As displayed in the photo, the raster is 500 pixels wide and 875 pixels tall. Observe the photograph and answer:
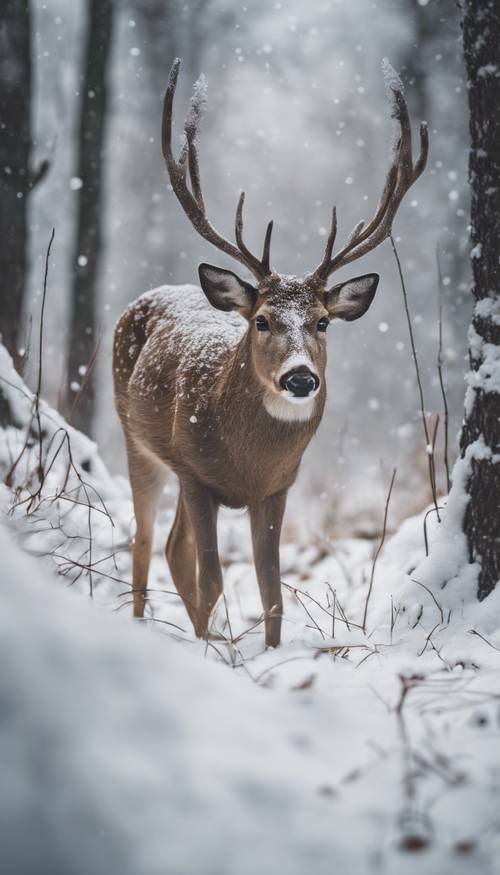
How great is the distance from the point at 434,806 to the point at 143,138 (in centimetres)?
1358

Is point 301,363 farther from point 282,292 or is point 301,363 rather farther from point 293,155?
point 293,155

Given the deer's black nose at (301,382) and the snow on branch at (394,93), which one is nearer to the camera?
the deer's black nose at (301,382)

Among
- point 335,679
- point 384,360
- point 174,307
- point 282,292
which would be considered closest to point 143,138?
point 384,360

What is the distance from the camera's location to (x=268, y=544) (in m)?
3.66

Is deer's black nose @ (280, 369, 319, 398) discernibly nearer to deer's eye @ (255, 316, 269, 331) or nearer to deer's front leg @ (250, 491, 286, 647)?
deer's eye @ (255, 316, 269, 331)

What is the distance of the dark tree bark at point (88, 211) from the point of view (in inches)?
335

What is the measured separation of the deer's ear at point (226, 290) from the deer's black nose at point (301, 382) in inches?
24.9

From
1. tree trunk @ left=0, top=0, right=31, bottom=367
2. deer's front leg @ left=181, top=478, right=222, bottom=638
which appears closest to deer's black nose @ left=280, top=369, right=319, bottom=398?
deer's front leg @ left=181, top=478, right=222, bottom=638

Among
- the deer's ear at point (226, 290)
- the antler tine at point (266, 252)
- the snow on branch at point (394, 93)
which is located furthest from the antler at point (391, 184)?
the deer's ear at point (226, 290)

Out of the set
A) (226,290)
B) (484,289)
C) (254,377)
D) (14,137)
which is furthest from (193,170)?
(14,137)

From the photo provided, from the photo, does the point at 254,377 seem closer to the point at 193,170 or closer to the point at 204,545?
the point at 204,545

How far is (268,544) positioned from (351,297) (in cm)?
131

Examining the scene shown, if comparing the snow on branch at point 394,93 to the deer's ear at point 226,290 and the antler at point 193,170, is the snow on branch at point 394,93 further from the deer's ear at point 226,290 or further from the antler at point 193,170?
the deer's ear at point 226,290

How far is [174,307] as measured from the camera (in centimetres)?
459
